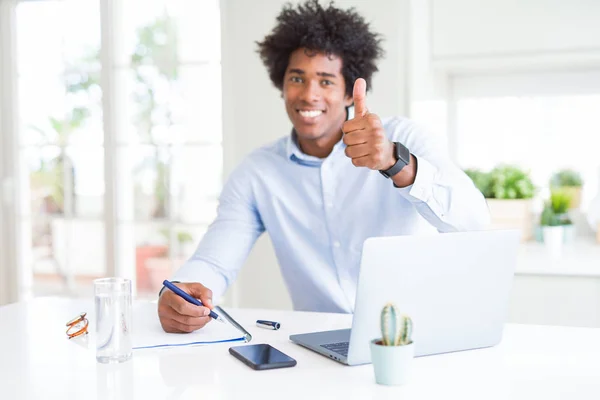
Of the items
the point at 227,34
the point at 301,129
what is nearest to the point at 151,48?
the point at 227,34

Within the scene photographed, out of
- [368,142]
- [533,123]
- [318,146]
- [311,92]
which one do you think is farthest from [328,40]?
[533,123]

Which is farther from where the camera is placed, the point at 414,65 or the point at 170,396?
the point at 414,65

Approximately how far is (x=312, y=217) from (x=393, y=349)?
1.05 meters

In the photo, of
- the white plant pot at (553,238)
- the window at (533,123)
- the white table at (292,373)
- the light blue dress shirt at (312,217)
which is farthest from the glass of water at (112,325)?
the window at (533,123)

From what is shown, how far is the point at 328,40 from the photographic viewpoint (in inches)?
89.1

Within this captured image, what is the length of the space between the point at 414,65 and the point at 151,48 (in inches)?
56.1

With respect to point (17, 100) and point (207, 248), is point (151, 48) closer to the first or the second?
point (17, 100)

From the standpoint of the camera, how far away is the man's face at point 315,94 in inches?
86.3

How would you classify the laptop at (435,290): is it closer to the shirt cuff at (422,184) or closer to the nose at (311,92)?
the shirt cuff at (422,184)

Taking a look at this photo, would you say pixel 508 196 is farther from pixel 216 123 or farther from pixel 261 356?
pixel 261 356

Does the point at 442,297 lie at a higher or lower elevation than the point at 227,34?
lower

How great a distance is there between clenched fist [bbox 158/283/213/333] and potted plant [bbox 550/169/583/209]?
224 cm

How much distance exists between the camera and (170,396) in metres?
1.14

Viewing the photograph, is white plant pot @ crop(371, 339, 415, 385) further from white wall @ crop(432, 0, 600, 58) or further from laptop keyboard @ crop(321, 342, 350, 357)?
white wall @ crop(432, 0, 600, 58)
